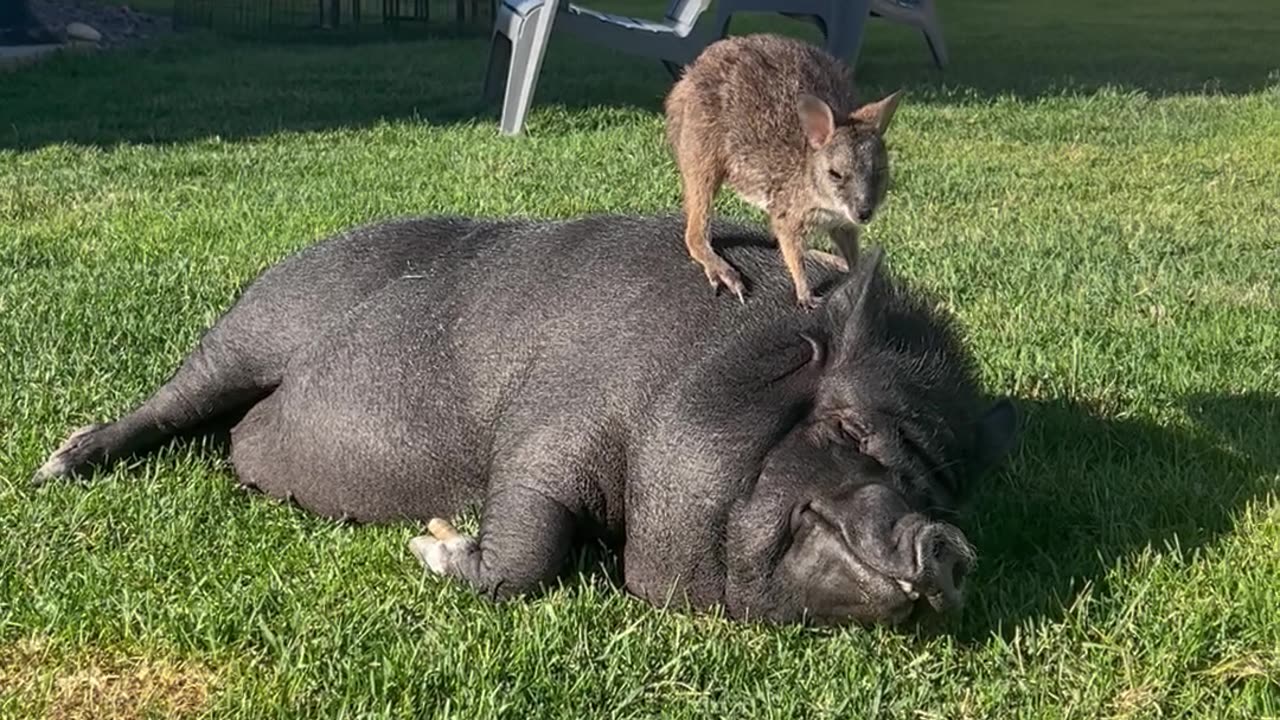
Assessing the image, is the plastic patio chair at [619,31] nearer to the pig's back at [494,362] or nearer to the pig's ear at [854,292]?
the pig's back at [494,362]

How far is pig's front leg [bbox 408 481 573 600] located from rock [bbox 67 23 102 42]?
18396 mm

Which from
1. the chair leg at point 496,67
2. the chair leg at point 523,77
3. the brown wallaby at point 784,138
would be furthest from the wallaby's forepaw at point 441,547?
the chair leg at point 496,67

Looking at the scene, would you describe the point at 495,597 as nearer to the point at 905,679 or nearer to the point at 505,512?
the point at 505,512

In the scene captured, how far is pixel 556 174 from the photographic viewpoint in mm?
9961

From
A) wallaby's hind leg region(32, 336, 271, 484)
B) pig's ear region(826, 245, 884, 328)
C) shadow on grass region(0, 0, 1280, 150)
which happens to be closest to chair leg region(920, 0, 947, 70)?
shadow on grass region(0, 0, 1280, 150)

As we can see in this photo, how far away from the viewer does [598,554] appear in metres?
3.70

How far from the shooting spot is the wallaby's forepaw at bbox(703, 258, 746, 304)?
3777 mm

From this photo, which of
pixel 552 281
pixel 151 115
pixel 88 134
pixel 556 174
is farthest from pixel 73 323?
pixel 151 115

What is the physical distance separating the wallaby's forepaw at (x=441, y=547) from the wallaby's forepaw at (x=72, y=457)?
1.14m

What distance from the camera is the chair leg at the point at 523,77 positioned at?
12.0 metres

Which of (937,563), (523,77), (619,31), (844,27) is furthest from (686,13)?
(937,563)

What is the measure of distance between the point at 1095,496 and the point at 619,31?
9.45 metres

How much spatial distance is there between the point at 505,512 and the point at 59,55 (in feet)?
53.0

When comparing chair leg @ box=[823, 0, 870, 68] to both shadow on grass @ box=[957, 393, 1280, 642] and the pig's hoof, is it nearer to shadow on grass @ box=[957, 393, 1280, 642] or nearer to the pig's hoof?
shadow on grass @ box=[957, 393, 1280, 642]
